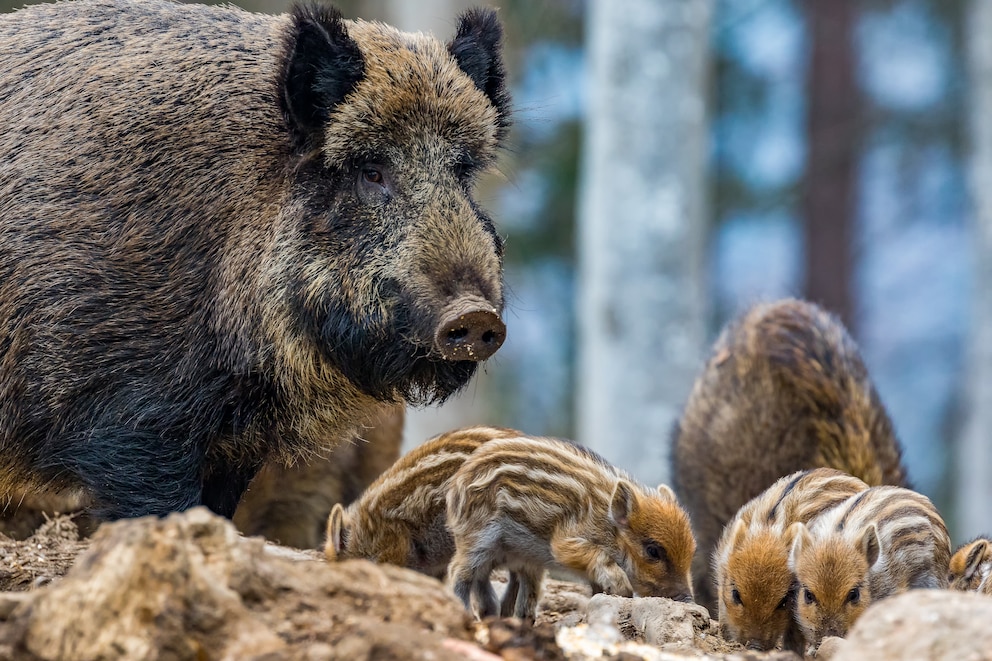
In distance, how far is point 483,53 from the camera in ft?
19.5

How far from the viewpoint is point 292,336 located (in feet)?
18.0

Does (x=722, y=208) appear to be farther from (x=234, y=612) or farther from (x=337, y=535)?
(x=234, y=612)

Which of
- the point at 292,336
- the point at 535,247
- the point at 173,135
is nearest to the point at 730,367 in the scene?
the point at 292,336

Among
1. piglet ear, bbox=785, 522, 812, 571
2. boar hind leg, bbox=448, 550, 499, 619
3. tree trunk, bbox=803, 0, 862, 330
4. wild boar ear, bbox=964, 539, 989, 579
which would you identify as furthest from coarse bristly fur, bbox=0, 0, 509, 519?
tree trunk, bbox=803, 0, 862, 330

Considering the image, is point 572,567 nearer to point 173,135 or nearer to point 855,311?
point 173,135

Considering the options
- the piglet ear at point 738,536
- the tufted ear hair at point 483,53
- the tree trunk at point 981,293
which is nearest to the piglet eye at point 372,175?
the tufted ear hair at point 483,53

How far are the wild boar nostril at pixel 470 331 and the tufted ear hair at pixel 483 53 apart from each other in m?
1.39

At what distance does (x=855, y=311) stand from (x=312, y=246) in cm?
1784

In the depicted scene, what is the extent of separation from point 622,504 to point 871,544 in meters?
0.93

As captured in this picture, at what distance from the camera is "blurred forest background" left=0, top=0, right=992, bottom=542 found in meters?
12.3

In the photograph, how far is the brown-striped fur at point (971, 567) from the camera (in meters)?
5.26

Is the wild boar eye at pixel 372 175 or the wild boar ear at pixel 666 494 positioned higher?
the wild boar eye at pixel 372 175

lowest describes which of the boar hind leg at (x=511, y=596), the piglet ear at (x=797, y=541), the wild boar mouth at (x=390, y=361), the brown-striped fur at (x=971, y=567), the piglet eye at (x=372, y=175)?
the boar hind leg at (x=511, y=596)

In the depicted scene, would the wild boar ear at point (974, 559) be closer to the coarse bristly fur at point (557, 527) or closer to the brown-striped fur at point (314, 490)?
the coarse bristly fur at point (557, 527)
